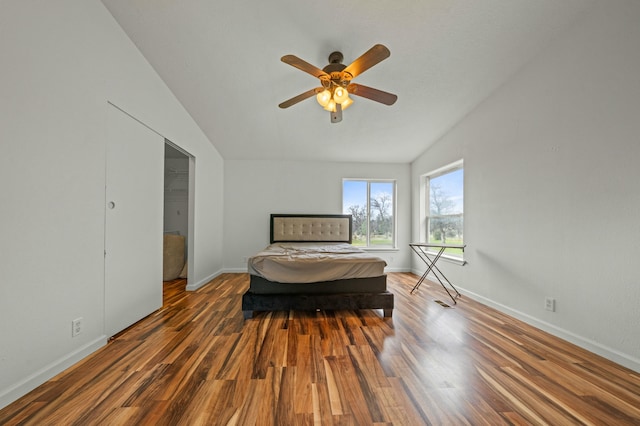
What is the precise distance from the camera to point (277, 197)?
530 cm

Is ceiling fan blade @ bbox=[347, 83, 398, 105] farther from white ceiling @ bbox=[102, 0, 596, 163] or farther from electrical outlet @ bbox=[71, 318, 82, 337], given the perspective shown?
electrical outlet @ bbox=[71, 318, 82, 337]

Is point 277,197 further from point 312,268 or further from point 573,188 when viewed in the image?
point 573,188

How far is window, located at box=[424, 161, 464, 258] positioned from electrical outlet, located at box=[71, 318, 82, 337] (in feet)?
14.7

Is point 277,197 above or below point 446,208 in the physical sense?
above

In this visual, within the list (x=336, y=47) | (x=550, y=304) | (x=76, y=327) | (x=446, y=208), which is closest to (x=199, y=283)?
(x=76, y=327)

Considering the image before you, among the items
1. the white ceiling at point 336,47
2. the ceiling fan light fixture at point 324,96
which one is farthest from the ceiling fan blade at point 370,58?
the white ceiling at point 336,47

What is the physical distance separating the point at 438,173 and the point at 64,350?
5.21 m

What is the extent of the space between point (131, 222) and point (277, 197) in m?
2.95

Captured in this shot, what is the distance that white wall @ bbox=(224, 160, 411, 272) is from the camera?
5230 millimetres

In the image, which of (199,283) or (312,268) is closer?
(312,268)

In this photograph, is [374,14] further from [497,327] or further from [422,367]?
[497,327]

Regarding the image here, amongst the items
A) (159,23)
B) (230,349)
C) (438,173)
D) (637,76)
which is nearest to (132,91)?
(159,23)

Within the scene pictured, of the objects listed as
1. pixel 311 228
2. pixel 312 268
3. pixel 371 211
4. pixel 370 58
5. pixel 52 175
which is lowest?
pixel 312 268

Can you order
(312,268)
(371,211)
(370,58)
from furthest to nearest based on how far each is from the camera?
1. (371,211)
2. (312,268)
3. (370,58)
